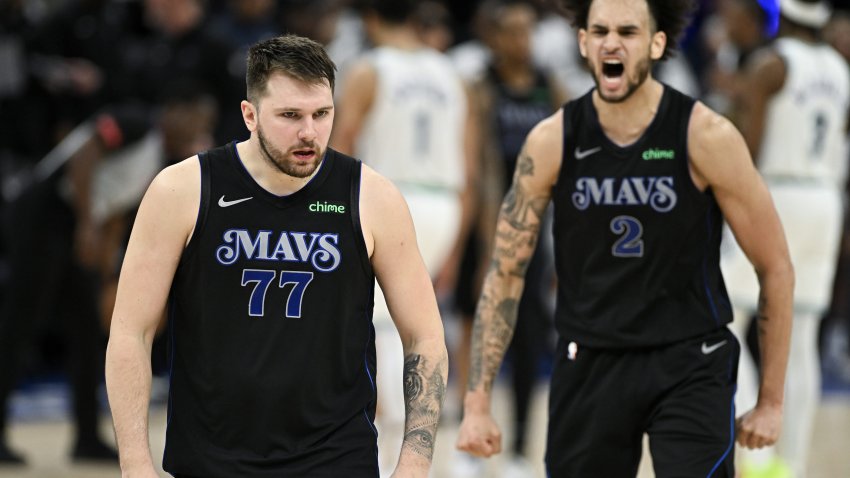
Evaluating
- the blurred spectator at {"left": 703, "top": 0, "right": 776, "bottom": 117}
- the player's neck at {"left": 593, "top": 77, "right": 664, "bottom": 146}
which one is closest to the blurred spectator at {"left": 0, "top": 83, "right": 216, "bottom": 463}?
the blurred spectator at {"left": 703, "top": 0, "right": 776, "bottom": 117}

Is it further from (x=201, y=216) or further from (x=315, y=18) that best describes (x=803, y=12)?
(x=315, y=18)

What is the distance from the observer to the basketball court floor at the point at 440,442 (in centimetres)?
859

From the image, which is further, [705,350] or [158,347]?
[158,347]

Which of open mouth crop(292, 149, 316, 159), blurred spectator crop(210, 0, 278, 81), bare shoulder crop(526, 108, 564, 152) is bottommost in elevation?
open mouth crop(292, 149, 316, 159)

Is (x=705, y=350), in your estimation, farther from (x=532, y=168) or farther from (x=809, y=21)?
(x=809, y=21)

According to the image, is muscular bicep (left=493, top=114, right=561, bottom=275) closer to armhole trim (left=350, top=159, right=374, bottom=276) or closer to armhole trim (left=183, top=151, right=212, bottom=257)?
armhole trim (left=350, top=159, right=374, bottom=276)

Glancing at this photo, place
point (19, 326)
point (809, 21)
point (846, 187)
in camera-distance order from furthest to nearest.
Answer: point (846, 187) → point (19, 326) → point (809, 21)

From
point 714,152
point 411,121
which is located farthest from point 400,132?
point 714,152

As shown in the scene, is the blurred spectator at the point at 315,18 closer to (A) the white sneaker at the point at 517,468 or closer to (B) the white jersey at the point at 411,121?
(B) the white jersey at the point at 411,121

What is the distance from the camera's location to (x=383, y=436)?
25.7ft

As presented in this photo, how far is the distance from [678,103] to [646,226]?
0.43 meters

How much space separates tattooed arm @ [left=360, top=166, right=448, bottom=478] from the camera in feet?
13.2

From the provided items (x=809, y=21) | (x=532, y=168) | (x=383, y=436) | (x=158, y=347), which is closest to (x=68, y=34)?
(x=158, y=347)

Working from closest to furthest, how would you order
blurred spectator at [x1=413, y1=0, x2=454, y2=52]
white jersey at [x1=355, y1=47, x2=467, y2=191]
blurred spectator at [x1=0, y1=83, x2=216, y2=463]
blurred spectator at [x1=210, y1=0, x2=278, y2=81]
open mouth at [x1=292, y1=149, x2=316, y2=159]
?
1. open mouth at [x1=292, y1=149, x2=316, y2=159]
2. white jersey at [x1=355, y1=47, x2=467, y2=191]
3. blurred spectator at [x1=0, y1=83, x2=216, y2=463]
4. blurred spectator at [x1=413, y1=0, x2=454, y2=52]
5. blurred spectator at [x1=210, y1=0, x2=278, y2=81]
